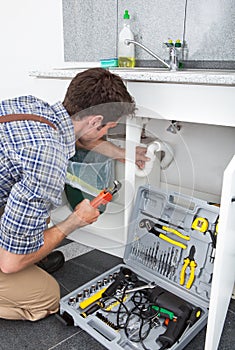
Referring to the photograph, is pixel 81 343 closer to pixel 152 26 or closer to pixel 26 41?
pixel 152 26

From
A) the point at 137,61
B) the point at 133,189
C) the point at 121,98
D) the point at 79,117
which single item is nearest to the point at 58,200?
the point at 79,117

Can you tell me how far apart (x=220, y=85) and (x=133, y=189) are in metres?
0.60

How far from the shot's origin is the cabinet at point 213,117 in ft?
3.03

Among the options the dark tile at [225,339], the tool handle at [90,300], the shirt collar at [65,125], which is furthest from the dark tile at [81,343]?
the shirt collar at [65,125]

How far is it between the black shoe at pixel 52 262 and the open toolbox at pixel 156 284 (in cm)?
28

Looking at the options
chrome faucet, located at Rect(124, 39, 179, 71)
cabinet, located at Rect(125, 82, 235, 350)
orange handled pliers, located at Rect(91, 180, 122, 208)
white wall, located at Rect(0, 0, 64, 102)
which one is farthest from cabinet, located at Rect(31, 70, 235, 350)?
white wall, located at Rect(0, 0, 64, 102)

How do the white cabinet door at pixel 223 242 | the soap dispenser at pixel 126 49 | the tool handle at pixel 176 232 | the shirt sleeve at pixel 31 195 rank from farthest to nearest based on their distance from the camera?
the soap dispenser at pixel 126 49, the tool handle at pixel 176 232, the shirt sleeve at pixel 31 195, the white cabinet door at pixel 223 242

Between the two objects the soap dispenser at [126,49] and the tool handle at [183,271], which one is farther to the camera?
the soap dispenser at [126,49]

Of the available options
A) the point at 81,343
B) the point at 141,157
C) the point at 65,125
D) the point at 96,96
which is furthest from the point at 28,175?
the point at 81,343

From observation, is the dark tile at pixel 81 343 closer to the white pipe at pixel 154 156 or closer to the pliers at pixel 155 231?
the pliers at pixel 155 231

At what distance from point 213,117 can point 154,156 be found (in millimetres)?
306

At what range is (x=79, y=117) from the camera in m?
1.20

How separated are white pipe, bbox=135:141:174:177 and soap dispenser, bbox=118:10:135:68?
655 millimetres

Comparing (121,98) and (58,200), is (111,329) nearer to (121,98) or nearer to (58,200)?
(58,200)
